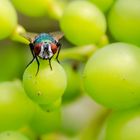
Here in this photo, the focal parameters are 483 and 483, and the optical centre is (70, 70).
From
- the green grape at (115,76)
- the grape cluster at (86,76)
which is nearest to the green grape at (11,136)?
the grape cluster at (86,76)

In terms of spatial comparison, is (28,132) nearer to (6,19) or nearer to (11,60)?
(6,19)

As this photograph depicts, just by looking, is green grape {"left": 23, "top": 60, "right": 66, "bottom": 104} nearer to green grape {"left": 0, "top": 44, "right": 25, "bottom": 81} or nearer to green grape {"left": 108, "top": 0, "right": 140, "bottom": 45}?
green grape {"left": 108, "top": 0, "right": 140, "bottom": 45}

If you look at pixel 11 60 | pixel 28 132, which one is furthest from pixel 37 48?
pixel 11 60

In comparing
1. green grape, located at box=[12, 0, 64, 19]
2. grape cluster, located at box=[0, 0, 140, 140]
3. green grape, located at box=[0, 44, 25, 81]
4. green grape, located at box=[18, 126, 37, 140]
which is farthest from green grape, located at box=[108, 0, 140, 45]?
green grape, located at box=[0, 44, 25, 81]

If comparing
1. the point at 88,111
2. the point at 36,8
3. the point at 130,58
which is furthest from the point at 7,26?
the point at 88,111

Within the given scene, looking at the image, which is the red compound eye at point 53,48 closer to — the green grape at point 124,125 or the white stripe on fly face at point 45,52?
the white stripe on fly face at point 45,52
